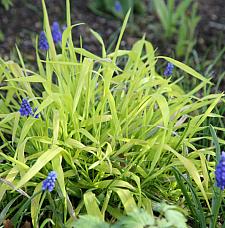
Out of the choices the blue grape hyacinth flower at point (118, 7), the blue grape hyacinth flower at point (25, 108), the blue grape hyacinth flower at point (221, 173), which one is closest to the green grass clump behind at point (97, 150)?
the blue grape hyacinth flower at point (25, 108)

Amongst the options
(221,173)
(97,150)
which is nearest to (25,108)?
(97,150)

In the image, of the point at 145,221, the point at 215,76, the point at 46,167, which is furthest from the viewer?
the point at 215,76

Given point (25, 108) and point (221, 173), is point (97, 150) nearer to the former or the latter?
point (25, 108)

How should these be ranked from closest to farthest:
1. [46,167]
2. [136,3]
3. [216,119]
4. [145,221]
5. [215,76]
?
[145,221], [46,167], [216,119], [215,76], [136,3]

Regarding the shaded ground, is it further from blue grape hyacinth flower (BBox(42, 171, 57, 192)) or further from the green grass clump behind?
blue grape hyacinth flower (BBox(42, 171, 57, 192))

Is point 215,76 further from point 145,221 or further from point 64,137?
point 145,221

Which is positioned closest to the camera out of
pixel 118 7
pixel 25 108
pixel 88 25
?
pixel 25 108

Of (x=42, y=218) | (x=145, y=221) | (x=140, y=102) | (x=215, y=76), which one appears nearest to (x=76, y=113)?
(x=140, y=102)
